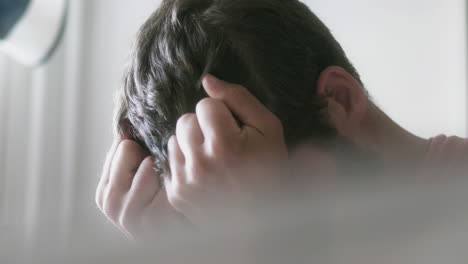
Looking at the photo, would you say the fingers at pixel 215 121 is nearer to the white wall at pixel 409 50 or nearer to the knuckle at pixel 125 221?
the knuckle at pixel 125 221

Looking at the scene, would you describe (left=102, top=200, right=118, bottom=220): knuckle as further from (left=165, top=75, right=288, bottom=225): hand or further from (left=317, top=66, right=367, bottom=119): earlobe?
(left=317, top=66, right=367, bottom=119): earlobe

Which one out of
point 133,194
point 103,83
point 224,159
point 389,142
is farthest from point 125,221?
point 103,83

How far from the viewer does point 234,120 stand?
0.40m

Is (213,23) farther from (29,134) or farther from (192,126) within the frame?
(29,134)

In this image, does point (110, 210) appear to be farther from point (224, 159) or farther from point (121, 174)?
point (224, 159)

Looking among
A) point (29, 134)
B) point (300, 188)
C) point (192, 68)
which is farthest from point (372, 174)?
point (29, 134)

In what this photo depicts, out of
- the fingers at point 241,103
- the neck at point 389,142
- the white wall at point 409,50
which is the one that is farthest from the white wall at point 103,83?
the fingers at point 241,103

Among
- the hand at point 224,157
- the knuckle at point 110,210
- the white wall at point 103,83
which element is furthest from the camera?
the white wall at point 103,83

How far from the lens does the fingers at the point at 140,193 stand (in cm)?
45

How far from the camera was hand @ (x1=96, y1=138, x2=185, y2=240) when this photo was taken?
1.44 ft

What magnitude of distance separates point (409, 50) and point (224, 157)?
2.37ft

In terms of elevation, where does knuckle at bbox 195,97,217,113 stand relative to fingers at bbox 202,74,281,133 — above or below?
below

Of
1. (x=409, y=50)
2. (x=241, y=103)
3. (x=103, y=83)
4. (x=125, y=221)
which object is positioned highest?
(x=409, y=50)

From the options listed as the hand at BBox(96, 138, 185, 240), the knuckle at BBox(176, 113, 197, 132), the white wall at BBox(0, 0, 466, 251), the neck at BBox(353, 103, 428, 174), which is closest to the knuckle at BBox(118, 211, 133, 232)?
the hand at BBox(96, 138, 185, 240)
